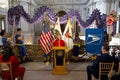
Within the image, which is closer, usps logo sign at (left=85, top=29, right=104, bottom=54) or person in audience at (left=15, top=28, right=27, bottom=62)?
usps logo sign at (left=85, top=29, right=104, bottom=54)

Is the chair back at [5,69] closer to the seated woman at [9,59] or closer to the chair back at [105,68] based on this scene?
the seated woman at [9,59]

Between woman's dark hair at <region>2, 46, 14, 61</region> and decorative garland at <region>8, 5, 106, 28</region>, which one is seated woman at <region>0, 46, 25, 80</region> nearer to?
woman's dark hair at <region>2, 46, 14, 61</region>

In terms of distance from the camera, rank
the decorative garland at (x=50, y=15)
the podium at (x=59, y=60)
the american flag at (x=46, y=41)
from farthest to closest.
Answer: the decorative garland at (x=50, y=15)
the american flag at (x=46, y=41)
the podium at (x=59, y=60)

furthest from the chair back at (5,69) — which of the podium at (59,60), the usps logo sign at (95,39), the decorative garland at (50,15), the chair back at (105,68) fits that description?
the decorative garland at (50,15)

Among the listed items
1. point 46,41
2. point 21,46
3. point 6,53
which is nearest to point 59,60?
point 46,41

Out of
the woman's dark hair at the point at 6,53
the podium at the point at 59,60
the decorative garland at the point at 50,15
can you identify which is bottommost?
the podium at the point at 59,60

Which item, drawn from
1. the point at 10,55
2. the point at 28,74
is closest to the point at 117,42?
the point at 28,74

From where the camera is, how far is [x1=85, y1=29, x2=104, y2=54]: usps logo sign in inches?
346

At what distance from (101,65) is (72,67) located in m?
3.79

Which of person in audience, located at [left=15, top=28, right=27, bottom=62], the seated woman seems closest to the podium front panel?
person in audience, located at [left=15, top=28, right=27, bottom=62]

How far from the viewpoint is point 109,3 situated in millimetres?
17484

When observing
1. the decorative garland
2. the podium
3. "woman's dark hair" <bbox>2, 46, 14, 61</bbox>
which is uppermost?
the decorative garland

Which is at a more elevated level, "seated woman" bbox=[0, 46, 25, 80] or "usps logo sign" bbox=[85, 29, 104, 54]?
"usps logo sign" bbox=[85, 29, 104, 54]

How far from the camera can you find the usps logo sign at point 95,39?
8797 millimetres
